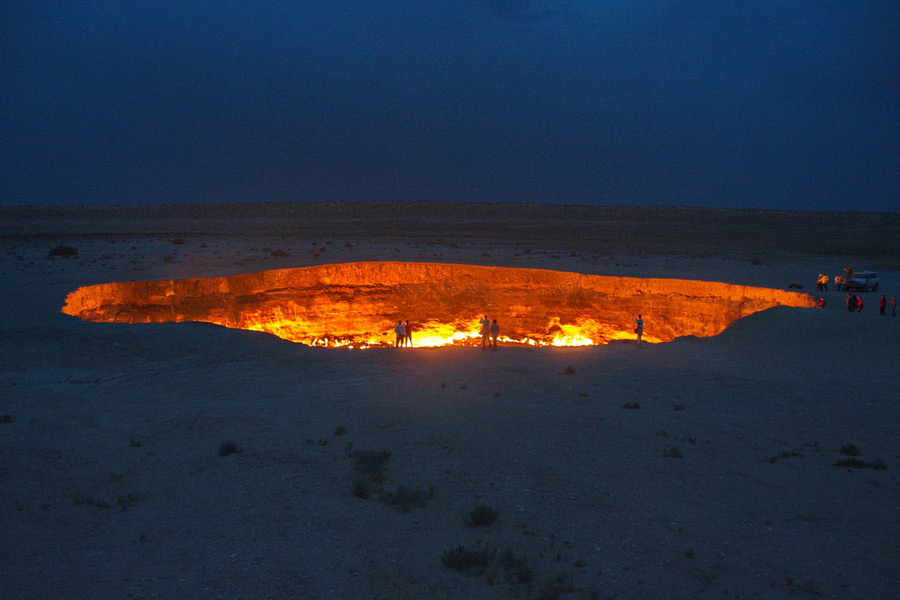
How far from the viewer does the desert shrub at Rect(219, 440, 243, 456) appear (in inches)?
279

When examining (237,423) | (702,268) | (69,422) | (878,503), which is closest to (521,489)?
(878,503)

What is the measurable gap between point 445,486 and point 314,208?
98029mm

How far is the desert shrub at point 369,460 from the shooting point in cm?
675

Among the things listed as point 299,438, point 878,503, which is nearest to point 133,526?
point 299,438

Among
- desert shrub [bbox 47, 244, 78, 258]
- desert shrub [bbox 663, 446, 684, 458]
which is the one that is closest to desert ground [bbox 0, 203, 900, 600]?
desert shrub [bbox 663, 446, 684, 458]

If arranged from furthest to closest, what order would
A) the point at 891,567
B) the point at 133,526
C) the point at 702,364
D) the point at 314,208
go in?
the point at 314,208, the point at 702,364, the point at 133,526, the point at 891,567

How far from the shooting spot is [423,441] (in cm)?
778

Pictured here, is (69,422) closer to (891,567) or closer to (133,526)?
(133,526)

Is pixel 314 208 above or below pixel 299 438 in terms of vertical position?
above

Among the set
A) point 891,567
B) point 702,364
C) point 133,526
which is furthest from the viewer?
point 702,364

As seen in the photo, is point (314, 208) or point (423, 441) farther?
point (314, 208)

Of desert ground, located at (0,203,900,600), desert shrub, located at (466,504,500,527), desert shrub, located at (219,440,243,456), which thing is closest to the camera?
desert ground, located at (0,203,900,600)

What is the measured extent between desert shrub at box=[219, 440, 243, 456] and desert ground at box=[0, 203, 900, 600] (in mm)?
31

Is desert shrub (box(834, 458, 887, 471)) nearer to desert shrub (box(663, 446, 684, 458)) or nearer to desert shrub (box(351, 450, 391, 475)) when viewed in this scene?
desert shrub (box(663, 446, 684, 458))
